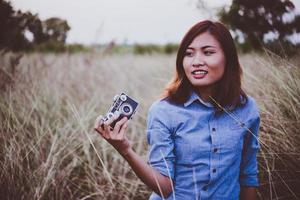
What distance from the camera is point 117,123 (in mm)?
1293

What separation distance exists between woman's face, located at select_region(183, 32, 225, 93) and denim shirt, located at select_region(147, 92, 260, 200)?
87 mm

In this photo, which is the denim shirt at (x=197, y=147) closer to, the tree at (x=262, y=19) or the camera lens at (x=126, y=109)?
the camera lens at (x=126, y=109)

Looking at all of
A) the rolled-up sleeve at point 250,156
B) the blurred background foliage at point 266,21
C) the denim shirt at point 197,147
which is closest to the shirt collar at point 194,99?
the denim shirt at point 197,147

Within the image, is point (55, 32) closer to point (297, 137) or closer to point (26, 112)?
point (26, 112)

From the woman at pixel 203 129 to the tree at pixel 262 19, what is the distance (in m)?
0.81

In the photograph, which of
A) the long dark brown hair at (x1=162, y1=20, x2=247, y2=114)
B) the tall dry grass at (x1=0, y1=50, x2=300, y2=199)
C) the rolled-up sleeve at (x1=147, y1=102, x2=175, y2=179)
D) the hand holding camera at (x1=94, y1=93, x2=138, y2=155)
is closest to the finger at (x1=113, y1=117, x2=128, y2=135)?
the hand holding camera at (x1=94, y1=93, x2=138, y2=155)

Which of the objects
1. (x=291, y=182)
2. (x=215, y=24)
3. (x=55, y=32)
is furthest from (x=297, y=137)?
(x=55, y=32)

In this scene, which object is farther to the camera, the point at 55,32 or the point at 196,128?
the point at 55,32

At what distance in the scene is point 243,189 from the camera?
1.70 m

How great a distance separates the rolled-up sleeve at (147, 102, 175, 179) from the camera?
57.9 inches

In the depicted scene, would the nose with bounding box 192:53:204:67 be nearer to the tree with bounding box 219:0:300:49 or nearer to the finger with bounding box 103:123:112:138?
the finger with bounding box 103:123:112:138

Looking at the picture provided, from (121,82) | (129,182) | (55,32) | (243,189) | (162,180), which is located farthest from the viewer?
(121,82)

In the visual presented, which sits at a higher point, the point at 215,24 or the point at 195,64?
the point at 215,24

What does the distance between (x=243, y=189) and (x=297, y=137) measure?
0.36m
